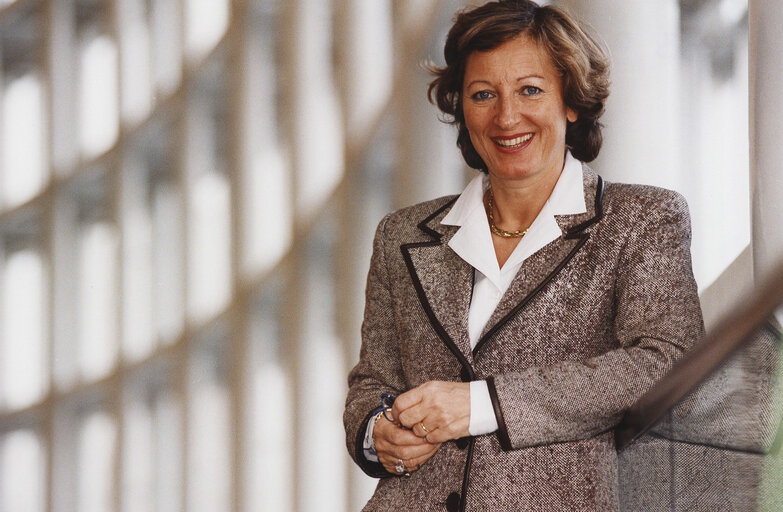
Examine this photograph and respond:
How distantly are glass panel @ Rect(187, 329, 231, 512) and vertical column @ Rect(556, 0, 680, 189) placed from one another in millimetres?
1637

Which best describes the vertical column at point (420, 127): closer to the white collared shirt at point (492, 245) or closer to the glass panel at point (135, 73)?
the glass panel at point (135, 73)

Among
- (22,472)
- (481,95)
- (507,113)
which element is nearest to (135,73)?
(22,472)

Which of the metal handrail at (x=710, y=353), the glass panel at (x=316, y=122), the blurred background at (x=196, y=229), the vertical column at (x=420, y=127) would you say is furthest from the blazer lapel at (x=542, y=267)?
the glass panel at (x=316, y=122)

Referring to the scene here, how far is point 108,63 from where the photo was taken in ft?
13.7

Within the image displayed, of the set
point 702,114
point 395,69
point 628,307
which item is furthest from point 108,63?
point 628,307

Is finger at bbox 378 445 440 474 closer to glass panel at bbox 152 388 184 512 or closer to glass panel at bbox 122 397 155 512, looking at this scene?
glass panel at bbox 152 388 184 512

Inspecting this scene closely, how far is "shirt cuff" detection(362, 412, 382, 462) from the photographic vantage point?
7.06 feet

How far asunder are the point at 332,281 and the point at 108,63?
128 cm

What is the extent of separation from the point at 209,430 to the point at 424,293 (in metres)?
1.98

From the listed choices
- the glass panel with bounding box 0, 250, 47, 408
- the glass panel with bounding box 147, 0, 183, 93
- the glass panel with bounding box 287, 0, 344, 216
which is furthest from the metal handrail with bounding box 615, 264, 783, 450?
the glass panel with bounding box 0, 250, 47, 408

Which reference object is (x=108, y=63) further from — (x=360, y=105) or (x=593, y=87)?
(x=593, y=87)

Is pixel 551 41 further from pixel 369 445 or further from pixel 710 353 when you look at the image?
pixel 710 353

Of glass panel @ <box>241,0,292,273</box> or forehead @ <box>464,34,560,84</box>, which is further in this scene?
glass panel @ <box>241,0,292,273</box>

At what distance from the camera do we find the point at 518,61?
2.18 meters
